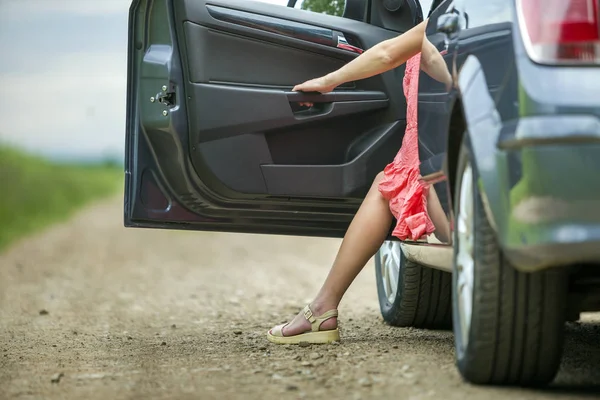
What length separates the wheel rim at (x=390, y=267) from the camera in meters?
5.18

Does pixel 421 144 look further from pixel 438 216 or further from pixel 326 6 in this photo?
pixel 326 6

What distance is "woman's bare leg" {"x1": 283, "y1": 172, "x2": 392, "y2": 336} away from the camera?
424 cm

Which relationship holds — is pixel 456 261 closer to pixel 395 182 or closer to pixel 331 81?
pixel 395 182

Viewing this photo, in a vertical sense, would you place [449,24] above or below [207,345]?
above

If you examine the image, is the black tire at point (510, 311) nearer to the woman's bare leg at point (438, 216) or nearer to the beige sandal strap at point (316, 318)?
the woman's bare leg at point (438, 216)

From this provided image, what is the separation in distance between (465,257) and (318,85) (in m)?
1.22

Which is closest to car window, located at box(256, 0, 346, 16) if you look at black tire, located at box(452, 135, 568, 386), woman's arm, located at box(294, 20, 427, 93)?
woman's arm, located at box(294, 20, 427, 93)

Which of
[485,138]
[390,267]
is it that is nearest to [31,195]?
[390,267]

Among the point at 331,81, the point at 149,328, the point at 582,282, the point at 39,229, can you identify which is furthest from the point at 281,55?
the point at 39,229

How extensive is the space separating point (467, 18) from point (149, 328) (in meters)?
3.17

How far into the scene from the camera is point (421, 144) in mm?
3947

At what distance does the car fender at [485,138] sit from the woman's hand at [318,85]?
1.11 meters

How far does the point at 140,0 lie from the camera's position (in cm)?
445

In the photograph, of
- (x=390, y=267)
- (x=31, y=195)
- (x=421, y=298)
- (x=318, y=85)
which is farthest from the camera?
(x=31, y=195)
